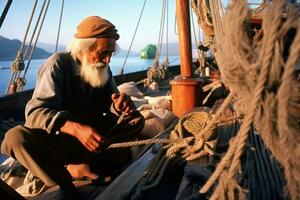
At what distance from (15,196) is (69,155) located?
0.87 metres

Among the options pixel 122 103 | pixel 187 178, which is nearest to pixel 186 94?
pixel 122 103

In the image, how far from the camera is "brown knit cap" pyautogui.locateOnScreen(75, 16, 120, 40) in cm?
226

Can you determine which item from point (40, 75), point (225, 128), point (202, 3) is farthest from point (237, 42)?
point (202, 3)

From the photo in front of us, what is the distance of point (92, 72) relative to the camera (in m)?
2.28

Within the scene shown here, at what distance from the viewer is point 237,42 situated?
2.81 ft

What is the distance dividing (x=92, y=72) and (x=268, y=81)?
5.28 feet

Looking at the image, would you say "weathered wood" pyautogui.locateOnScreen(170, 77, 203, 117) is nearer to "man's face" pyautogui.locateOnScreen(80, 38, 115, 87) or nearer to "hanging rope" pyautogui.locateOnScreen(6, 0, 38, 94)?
"man's face" pyautogui.locateOnScreen(80, 38, 115, 87)

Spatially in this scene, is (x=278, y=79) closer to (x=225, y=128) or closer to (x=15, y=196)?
(x=15, y=196)

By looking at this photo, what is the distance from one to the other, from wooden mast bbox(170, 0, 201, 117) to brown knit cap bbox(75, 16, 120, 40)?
125 centimetres

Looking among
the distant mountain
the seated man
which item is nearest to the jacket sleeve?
the seated man

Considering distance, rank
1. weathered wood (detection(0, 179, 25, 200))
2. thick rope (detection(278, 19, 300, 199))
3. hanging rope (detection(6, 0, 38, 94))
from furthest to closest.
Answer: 1. hanging rope (detection(6, 0, 38, 94))
2. weathered wood (detection(0, 179, 25, 200))
3. thick rope (detection(278, 19, 300, 199))

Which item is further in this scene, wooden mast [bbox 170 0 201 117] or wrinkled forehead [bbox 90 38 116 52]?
wooden mast [bbox 170 0 201 117]

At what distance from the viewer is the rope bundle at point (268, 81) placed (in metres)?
0.79

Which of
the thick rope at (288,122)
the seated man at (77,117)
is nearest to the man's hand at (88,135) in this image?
the seated man at (77,117)
